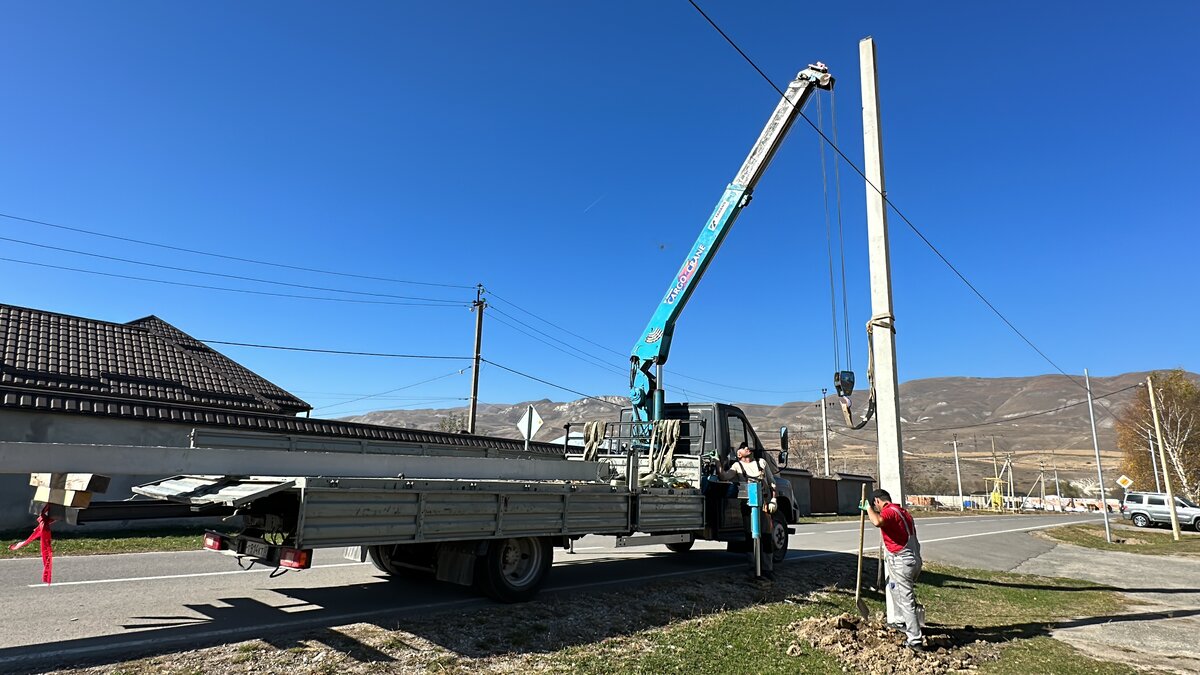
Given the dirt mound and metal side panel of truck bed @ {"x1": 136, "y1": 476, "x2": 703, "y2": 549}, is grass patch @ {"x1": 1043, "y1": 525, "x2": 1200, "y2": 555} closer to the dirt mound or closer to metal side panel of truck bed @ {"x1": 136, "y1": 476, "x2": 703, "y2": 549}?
the dirt mound

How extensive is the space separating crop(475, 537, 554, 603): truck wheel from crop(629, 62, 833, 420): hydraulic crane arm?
195 inches

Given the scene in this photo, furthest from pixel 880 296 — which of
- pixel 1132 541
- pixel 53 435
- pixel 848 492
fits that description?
pixel 848 492

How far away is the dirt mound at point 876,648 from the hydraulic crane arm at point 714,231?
18.8ft

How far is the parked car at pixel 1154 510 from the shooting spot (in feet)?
110

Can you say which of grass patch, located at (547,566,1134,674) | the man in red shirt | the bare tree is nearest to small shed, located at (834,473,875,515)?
the bare tree

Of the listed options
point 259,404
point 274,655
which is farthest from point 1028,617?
point 259,404

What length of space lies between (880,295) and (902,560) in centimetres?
396

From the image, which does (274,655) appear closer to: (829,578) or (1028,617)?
(829,578)

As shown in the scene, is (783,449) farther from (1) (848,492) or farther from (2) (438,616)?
(1) (848,492)

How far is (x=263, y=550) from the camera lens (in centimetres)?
556

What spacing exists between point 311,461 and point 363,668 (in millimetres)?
2325

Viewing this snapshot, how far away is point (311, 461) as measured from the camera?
6.45 meters

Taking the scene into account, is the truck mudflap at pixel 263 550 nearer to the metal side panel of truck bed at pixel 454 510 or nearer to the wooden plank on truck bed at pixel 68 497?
the metal side panel of truck bed at pixel 454 510

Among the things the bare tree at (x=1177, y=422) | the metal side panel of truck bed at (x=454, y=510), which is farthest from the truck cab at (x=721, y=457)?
the bare tree at (x=1177, y=422)
